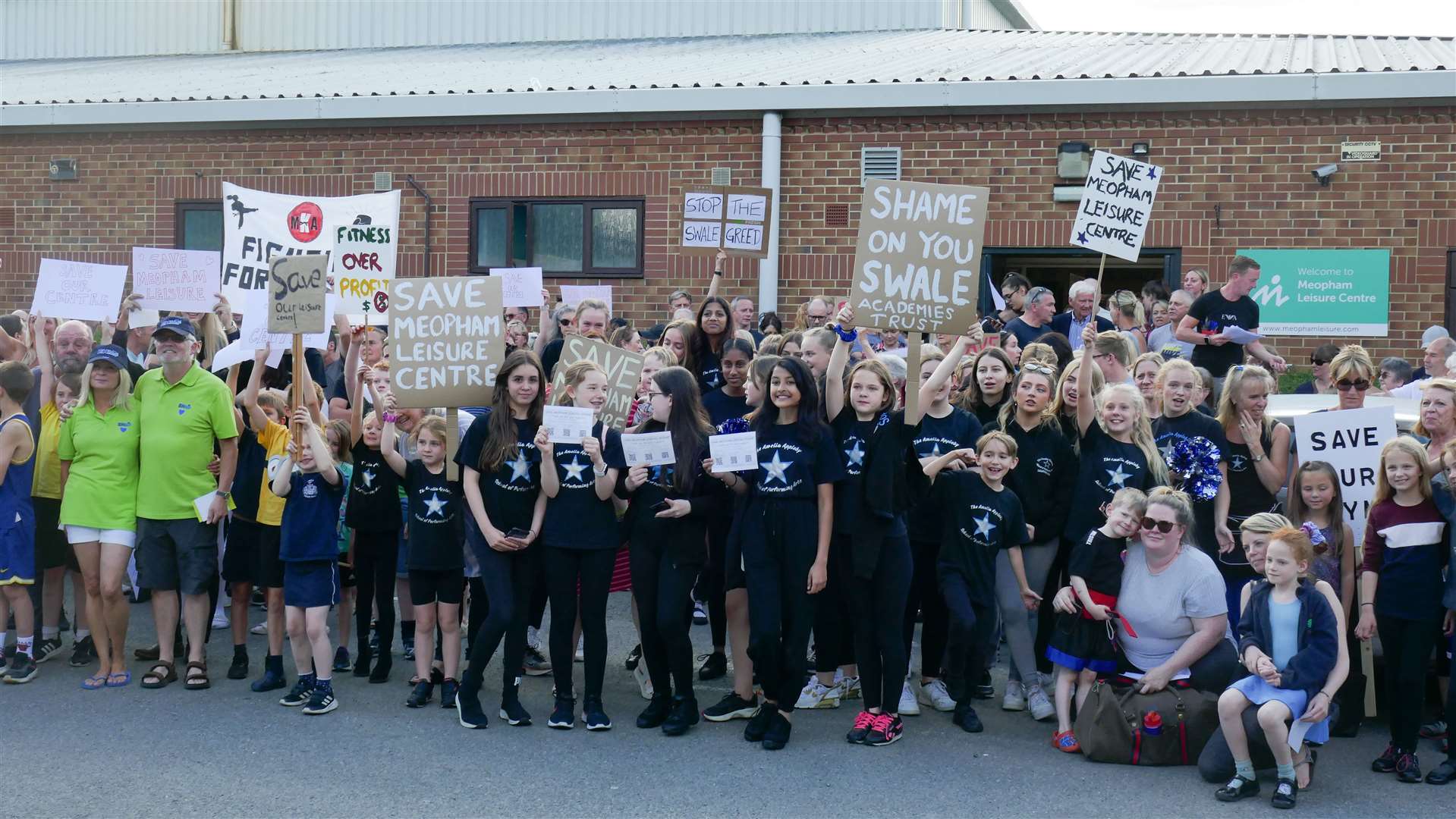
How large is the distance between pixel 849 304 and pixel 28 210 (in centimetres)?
1239

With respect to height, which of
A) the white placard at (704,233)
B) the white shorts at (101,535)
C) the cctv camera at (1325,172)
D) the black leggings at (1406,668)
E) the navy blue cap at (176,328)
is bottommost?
the black leggings at (1406,668)

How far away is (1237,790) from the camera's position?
572cm

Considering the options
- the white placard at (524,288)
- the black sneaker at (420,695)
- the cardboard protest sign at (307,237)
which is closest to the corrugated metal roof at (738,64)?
the white placard at (524,288)

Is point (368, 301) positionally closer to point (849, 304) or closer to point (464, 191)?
point (849, 304)

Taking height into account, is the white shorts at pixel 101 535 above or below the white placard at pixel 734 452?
below

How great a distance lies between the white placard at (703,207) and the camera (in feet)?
34.7

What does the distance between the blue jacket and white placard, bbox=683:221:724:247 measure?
5.64m

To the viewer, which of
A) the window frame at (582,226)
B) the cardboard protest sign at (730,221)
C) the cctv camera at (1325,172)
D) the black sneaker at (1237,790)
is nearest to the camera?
the black sneaker at (1237,790)

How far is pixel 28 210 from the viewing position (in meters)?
15.8

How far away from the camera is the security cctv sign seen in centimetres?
1239

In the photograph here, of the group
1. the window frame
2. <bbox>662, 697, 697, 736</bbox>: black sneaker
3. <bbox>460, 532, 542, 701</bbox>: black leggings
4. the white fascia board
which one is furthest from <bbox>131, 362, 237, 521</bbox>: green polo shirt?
the white fascia board

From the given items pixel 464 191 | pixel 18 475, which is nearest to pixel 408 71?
pixel 464 191

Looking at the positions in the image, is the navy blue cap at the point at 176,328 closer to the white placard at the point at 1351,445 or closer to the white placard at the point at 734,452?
the white placard at the point at 734,452

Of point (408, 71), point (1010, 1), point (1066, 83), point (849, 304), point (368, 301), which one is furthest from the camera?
point (1010, 1)
